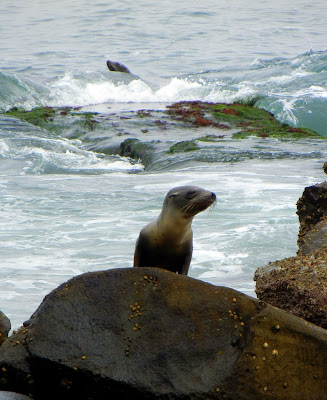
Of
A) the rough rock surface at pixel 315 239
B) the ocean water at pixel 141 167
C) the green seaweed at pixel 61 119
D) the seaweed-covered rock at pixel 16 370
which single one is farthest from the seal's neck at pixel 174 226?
the green seaweed at pixel 61 119

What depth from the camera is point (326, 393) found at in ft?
10.3

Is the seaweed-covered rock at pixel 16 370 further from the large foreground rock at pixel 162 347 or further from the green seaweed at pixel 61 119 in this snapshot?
the green seaweed at pixel 61 119

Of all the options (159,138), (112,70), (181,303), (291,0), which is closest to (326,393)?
(181,303)

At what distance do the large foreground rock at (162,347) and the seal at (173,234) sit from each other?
1028 millimetres

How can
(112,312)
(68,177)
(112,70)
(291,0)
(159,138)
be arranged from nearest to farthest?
1. (112,312)
2. (68,177)
3. (159,138)
4. (112,70)
5. (291,0)

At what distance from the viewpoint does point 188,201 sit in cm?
440

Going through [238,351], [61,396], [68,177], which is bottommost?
[68,177]

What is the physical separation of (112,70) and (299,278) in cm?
1920

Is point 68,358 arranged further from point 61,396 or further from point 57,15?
point 57,15

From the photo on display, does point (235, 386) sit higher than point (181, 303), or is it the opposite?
→ point (181, 303)

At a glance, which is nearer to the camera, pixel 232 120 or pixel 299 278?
pixel 299 278

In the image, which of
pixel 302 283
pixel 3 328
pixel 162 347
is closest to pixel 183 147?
pixel 302 283

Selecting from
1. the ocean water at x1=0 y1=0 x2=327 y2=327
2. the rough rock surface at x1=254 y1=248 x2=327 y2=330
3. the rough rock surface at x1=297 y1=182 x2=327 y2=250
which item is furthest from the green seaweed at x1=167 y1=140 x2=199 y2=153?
the rough rock surface at x1=254 y1=248 x2=327 y2=330

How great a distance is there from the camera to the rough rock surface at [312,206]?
5621 mm
